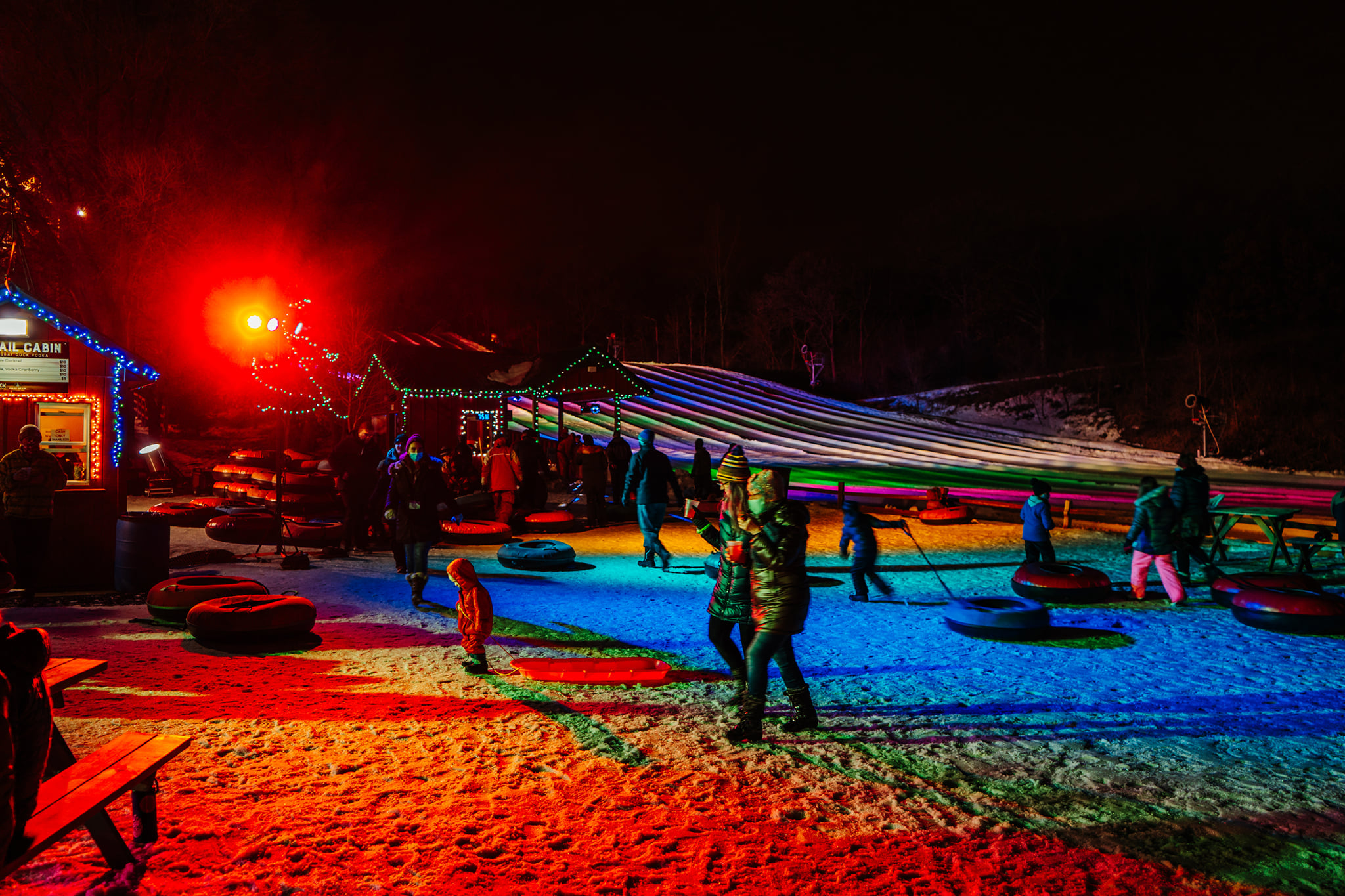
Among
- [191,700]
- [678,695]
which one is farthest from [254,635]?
[678,695]

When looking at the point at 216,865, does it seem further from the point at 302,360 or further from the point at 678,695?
the point at 302,360

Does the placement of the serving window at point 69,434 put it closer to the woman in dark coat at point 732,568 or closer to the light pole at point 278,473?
the light pole at point 278,473

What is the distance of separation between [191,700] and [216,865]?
94.7 inches

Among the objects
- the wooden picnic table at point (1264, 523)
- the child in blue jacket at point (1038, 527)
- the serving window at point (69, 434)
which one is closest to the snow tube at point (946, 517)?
the wooden picnic table at point (1264, 523)

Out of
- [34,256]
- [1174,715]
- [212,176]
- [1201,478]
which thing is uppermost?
[212,176]

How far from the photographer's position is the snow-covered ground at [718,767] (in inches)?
136

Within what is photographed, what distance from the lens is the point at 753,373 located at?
171 ft

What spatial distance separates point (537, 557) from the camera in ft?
37.9

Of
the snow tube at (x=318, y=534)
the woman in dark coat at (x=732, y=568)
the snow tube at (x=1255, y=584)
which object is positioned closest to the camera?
the woman in dark coat at (x=732, y=568)

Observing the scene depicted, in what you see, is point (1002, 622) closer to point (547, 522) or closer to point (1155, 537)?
point (1155, 537)

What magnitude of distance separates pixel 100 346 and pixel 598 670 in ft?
24.3

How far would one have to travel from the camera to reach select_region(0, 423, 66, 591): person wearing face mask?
8367 millimetres

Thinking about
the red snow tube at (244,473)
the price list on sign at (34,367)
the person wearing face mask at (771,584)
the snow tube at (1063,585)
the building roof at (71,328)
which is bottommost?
the snow tube at (1063,585)

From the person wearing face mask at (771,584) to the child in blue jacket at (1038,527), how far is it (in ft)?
21.1
